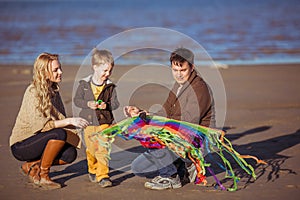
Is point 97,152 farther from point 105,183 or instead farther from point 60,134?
point 60,134

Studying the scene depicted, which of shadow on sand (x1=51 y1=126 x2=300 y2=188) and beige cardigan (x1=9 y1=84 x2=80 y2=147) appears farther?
shadow on sand (x1=51 y1=126 x2=300 y2=188)

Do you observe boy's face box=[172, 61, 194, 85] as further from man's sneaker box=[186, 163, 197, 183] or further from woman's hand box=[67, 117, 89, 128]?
woman's hand box=[67, 117, 89, 128]

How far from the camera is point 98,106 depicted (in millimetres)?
5672

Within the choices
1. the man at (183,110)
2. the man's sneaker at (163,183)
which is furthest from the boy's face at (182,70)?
the man's sneaker at (163,183)

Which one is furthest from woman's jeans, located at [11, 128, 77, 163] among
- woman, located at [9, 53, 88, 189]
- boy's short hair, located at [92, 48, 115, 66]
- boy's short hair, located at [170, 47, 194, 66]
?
boy's short hair, located at [170, 47, 194, 66]

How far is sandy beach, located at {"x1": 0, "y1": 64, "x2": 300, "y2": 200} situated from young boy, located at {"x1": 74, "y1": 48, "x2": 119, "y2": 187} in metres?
0.18

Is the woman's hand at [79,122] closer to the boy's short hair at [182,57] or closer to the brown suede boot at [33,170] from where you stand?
the brown suede boot at [33,170]

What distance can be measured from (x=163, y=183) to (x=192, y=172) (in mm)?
346

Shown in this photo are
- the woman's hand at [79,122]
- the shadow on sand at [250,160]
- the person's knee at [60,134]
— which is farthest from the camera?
the shadow on sand at [250,160]

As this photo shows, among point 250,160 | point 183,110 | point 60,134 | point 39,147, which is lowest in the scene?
point 250,160

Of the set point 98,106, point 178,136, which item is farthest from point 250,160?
point 98,106

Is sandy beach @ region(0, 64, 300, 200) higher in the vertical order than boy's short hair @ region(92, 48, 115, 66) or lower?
lower

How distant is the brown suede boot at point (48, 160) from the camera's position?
5.54m

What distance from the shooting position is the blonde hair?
555cm
